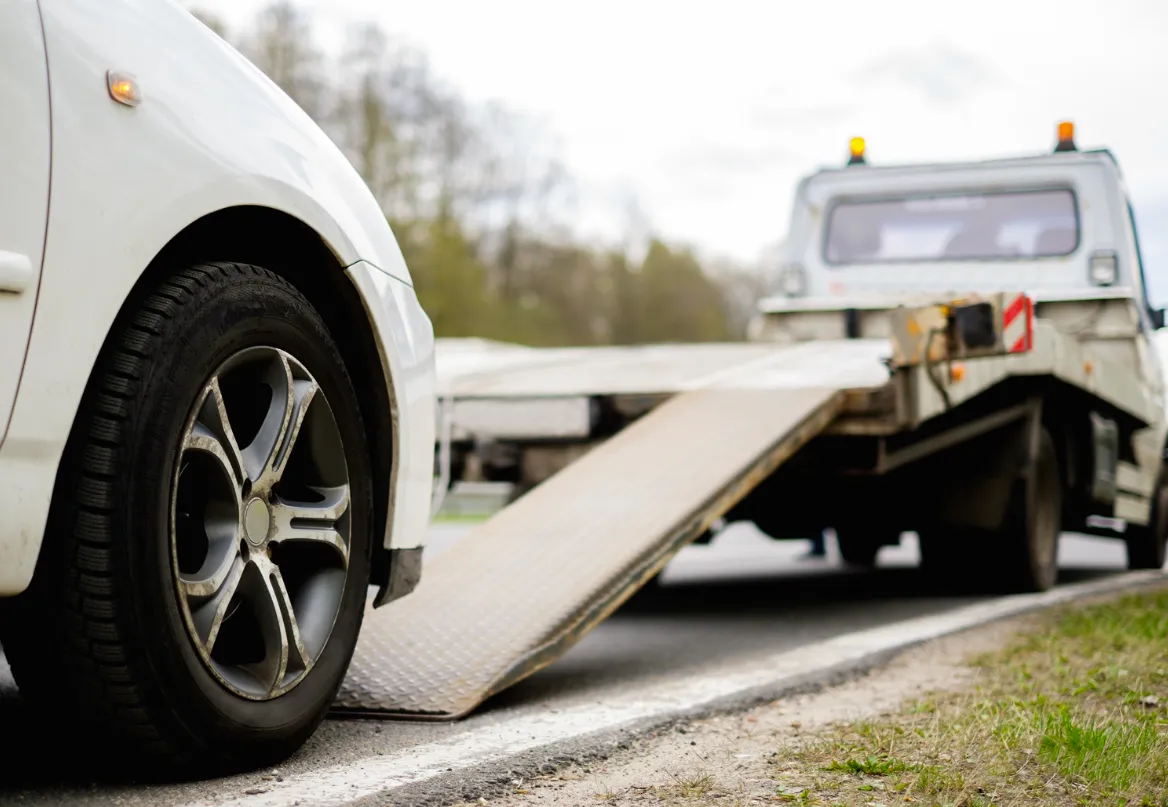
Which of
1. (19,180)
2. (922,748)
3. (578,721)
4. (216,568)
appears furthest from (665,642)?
(19,180)

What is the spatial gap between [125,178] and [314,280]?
0.70 metres

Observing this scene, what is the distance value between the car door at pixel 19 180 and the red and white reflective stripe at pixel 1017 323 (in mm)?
4108

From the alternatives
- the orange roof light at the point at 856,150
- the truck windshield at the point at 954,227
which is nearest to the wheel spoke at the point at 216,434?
the truck windshield at the point at 954,227

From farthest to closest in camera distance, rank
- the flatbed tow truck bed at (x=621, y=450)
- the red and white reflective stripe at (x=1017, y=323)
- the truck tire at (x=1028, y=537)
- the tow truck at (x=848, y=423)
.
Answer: the truck tire at (x=1028, y=537)
the red and white reflective stripe at (x=1017, y=323)
the tow truck at (x=848, y=423)
the flatbed tow truck bed at (x=621, y=450)

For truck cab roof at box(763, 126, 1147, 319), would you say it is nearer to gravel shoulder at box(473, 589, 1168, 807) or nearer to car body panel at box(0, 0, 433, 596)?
gravel shoulder at box(473, 589, 1168, 807)

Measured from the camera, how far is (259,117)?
266 cm

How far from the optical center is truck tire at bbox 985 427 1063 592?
6.47 m

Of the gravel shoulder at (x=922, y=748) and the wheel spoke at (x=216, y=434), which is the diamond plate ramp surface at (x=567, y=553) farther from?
the wheel spoke at (x=216, y=434)

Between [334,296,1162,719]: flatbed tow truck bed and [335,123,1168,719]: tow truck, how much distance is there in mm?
11

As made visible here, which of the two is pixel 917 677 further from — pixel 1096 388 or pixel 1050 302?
pixel 1050 302

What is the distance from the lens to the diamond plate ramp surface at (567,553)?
3.45 meters

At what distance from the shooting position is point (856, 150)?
9.12 meters

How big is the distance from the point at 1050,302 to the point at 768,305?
1667 mm

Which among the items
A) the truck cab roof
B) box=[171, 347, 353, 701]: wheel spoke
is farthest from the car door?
the truck cab roof
